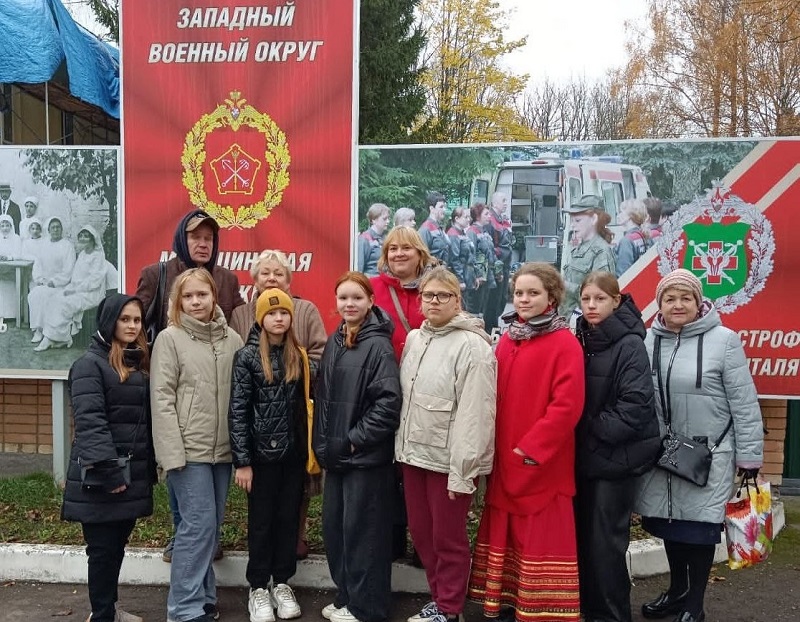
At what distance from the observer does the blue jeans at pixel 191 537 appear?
11.6 ft

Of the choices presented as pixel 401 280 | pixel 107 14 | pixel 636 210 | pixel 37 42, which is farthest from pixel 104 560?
pixel 107 14

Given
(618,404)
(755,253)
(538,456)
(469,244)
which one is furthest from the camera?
(469,244)

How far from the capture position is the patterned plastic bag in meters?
3.48

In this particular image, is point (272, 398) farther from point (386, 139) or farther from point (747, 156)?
point (386, 139)

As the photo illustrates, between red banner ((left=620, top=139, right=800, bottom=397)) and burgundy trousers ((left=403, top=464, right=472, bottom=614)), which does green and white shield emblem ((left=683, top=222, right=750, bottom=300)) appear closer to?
red banner ((left=620, top=139, right=800, bottom=397))

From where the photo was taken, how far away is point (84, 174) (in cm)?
575

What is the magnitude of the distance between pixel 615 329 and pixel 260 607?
2.29 meters

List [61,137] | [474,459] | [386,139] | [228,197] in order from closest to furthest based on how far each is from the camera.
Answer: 1. [474,459]
2. [228,197]
3. [61,137]
4. [386,139]

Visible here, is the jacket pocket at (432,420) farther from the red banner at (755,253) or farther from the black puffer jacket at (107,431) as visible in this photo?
the red banner at (755,253)

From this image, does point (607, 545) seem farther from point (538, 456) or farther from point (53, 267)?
point (53, 267)

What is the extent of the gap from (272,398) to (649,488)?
75.9 inches

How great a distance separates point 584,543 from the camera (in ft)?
11.4

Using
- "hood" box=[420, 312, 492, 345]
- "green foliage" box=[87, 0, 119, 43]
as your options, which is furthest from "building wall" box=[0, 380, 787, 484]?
"green foliage" box=[87, 0, 119, 43]

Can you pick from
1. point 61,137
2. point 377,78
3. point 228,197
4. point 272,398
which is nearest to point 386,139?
point 377,78
